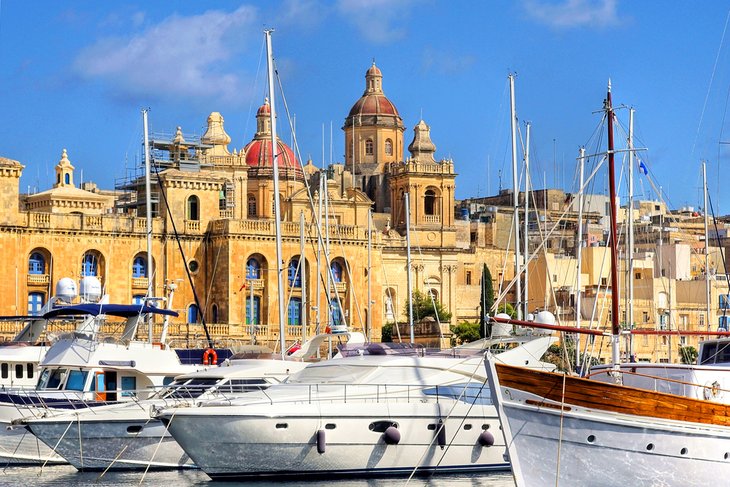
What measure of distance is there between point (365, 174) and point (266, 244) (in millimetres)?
33468

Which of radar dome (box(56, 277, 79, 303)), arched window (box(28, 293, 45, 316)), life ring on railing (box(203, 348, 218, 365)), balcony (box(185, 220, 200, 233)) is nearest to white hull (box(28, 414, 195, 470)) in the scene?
radar dome (box(56, 277, 79, 303))

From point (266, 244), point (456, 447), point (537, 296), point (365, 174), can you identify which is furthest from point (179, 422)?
point (365, 174)

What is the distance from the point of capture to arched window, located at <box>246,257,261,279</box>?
231 ft

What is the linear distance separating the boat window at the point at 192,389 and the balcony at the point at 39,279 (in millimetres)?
32748

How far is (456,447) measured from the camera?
31.3 metres

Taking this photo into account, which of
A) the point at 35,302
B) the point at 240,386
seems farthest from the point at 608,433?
the point at 35,302

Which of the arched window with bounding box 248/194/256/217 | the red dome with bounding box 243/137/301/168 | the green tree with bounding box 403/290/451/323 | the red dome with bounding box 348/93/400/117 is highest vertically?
the red dome with bounding box 348/93/400/117

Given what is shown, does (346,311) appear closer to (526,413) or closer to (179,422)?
(179,422)

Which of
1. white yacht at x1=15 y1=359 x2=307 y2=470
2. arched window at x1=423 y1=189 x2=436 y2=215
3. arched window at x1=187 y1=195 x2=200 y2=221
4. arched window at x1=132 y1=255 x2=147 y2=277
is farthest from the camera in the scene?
arched window at x1=423 y1=189 x2=436 y2=215

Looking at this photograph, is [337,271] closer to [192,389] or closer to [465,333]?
[465,333]

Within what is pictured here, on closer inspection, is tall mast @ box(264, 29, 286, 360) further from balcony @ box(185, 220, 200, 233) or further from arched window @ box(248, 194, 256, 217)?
arched window @ box(248, 194, 256, 217)

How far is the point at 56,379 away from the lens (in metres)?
35.7

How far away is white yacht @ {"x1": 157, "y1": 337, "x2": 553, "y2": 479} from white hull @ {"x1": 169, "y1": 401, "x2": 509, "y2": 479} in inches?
0.7

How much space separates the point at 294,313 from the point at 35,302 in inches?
448
